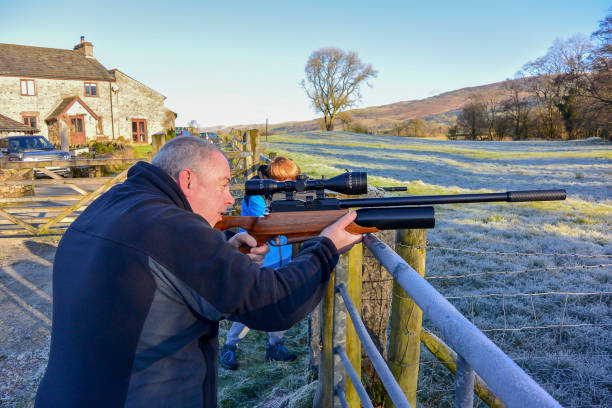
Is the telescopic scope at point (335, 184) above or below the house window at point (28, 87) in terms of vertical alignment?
below

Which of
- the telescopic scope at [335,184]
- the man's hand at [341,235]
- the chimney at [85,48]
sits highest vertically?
the chimney at [85,48]

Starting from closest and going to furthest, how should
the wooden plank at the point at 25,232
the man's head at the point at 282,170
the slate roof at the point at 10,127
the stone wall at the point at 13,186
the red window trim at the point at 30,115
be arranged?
the man's head at the point at 282,170, the wooden plank at the point at 25,232, the stone wall at the point at 13,186, the slate roof at the point at 10,127, the red window trim at the point at 30,115

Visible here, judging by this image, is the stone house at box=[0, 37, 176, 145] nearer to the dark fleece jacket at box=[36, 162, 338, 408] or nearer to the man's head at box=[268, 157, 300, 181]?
the man's head at box=[268, 157, 300, 181]

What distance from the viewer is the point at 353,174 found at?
254 cm

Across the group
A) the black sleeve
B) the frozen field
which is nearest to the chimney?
the frozen field

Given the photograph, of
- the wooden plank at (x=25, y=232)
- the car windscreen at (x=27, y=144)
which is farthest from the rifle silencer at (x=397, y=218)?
the car windscreen at (x=27, y=144)

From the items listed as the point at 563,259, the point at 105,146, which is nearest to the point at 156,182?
the point at 563,259

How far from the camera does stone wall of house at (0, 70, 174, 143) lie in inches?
1537

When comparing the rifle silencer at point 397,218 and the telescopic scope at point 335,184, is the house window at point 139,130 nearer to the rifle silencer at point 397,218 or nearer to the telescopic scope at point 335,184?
the telescopic scope at point 335,184

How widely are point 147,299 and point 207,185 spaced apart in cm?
66

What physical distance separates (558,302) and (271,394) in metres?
4.30

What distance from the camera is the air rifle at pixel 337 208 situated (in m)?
2.19

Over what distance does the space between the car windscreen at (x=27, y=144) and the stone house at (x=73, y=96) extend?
66.0ft

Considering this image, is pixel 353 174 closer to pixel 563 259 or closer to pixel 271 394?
pixel 271 394
